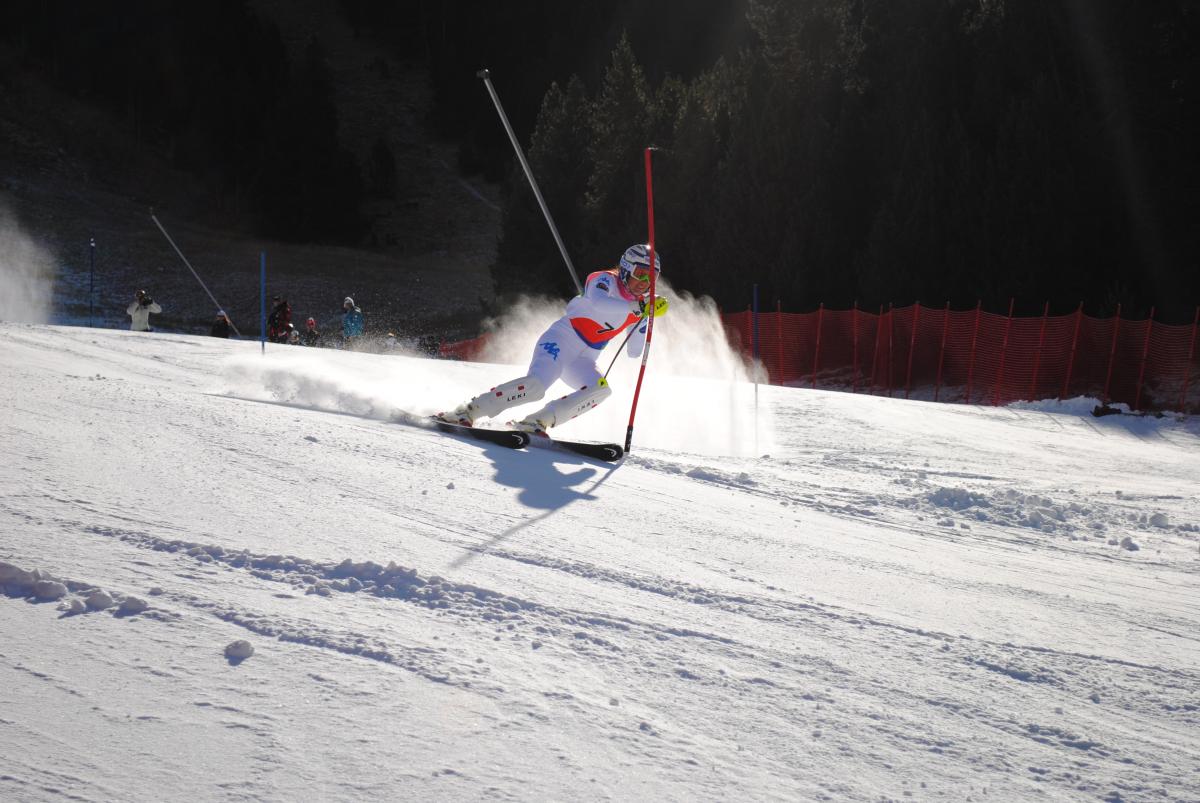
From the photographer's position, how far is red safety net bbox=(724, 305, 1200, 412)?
1836 cm

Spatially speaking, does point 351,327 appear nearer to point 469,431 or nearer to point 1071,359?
point 1071,359

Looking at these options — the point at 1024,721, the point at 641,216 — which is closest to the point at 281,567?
the point at 1024,721

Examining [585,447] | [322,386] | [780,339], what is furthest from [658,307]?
[780,339]

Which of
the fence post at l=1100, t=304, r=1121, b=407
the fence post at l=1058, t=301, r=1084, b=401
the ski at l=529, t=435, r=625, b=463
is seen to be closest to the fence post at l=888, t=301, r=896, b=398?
the fence post at l=1058, t=301, r=1084, b=401

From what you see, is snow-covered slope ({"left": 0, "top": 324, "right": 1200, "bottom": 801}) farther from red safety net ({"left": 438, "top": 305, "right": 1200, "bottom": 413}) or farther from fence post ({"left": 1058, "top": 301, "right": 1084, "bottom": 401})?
fence post ({"left": 1058, "top": 301, "right": 1084, "bottom": 401})

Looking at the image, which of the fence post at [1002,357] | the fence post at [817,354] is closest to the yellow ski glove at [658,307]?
the fence post at [1002,357]

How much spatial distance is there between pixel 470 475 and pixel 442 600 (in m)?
2.43

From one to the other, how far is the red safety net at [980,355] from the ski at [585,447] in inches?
436

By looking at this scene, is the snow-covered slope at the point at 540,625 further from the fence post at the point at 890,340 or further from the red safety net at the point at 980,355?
the fence post at the point at 890,340

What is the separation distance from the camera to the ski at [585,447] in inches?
297

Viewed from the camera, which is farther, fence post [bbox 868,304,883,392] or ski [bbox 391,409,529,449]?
fence post [bbox 868,304,883,392]

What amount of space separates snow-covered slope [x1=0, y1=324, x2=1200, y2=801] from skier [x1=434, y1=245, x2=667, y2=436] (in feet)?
3.21

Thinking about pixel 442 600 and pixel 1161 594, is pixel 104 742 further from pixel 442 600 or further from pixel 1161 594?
pixel 1161 594

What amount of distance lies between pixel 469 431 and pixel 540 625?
4.27 m
